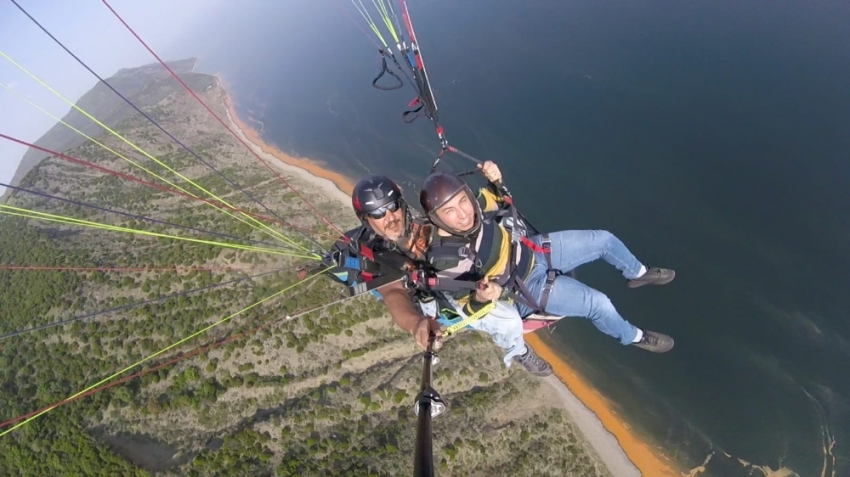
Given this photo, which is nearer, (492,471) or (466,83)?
(492,471)

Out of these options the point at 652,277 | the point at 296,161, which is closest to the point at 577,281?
the point at 652,277

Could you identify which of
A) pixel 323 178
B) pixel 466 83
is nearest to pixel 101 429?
pixel 323 178

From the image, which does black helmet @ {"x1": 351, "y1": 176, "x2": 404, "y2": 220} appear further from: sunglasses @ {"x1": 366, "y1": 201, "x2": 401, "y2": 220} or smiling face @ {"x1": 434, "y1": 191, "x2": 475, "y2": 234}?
smiling face @ {"x1": 434, "y1": 191, "x2": 475, "y2": 234}

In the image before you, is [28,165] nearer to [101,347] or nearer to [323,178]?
[323,178]

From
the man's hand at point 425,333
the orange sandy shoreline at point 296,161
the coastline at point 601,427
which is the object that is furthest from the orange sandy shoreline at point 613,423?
the orange sandy shoreline at point 296,161

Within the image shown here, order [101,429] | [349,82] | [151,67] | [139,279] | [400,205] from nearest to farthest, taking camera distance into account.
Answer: [400,205], [101,429], [139,279], [349,82], [151,67]

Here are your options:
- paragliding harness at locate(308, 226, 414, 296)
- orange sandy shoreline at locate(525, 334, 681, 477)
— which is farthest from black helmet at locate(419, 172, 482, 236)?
orange sandy shoreline at locate(525, 334, 681, 477)

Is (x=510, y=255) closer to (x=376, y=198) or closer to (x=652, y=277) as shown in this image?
(x=376, y=198)
